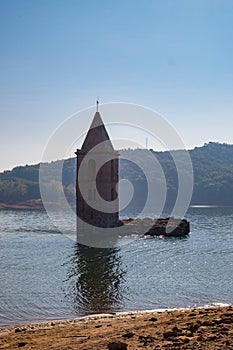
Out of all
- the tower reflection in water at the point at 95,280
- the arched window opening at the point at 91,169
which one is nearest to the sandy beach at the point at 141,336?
the tower reflection in water at the point at 95,280

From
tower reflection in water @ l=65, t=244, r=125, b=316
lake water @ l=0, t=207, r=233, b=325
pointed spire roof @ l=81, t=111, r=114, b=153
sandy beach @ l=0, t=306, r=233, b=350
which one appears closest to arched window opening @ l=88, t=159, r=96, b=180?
pointed spire roof @ l=81, t=111, r=114, b=153

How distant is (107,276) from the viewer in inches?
1351

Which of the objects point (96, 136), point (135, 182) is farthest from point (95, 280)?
point (135, 182)

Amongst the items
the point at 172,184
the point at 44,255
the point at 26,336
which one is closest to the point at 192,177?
the point at 172,184

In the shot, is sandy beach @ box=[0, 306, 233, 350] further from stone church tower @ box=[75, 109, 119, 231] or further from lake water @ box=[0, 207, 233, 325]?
stone church tower @ box=[75, 109, 119, 231]

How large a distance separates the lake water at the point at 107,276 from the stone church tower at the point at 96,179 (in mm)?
6541

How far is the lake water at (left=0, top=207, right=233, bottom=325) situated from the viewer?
26069 mm

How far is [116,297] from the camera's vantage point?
27844 mm

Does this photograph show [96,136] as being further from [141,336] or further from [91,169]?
[141,336]

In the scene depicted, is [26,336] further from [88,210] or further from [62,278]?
[88,210]

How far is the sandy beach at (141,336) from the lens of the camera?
12.7 meters

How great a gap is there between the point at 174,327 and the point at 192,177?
521ft

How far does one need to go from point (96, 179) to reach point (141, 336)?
153 feet

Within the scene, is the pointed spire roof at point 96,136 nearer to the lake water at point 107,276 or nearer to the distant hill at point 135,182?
A: the lake water at point 107,276
